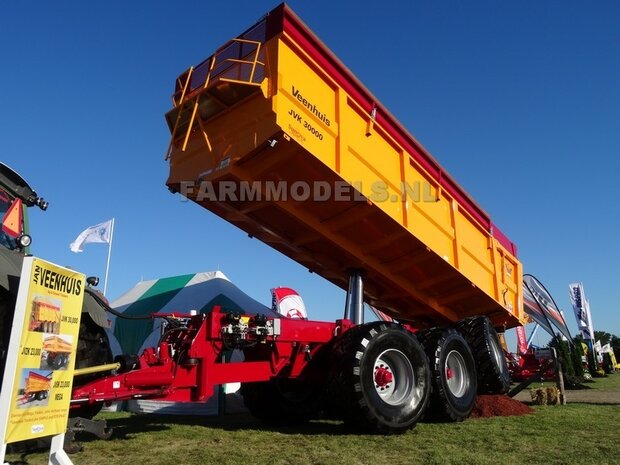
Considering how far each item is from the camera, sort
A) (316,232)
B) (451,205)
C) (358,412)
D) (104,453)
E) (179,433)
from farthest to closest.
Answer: (451,205) < (316,232) < (179,433) < (358,412) < (104,453)

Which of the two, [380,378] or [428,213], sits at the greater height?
[428,213]

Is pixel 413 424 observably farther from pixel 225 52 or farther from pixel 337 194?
pixel 225 52

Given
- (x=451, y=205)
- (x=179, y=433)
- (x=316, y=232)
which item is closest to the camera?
(x=179, y=433)

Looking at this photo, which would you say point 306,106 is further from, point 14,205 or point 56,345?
point 56,345

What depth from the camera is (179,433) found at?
20.4ft

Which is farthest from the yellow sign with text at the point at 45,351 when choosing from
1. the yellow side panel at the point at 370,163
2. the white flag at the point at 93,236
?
the white flag at the point at 93,236

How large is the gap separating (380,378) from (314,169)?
8.40 ft

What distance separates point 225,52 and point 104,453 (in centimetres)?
464

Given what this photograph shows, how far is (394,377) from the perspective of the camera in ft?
20.1

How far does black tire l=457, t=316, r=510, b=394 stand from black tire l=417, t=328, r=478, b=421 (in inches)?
13.0

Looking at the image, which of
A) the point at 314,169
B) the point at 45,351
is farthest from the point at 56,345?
the point at 314,169

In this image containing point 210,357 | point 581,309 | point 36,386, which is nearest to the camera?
point 36,386

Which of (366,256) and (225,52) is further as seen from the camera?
(366,256)

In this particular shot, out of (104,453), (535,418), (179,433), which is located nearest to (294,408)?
(179,433)
